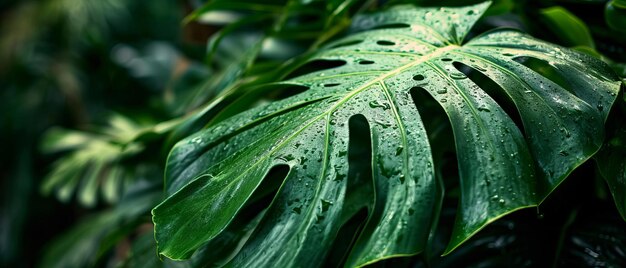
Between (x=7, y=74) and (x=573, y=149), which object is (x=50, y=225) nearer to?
(x=7, y=74)

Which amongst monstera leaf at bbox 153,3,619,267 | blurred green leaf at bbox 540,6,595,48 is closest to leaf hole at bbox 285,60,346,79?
monstera leaf at bbox 153,3,619,267

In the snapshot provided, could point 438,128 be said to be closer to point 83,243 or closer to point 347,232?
point 347,232

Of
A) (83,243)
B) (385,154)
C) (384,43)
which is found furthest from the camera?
(83,243)

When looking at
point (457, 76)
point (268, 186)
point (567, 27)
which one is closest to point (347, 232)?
point (268, 186)

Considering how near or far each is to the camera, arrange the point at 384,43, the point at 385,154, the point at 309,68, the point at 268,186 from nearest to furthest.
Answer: the point at 385,154 → the point at 268,186 → the point at 384,43 → the point at 309,68

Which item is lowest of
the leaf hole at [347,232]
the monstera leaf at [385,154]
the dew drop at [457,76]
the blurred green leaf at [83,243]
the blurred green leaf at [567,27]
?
the blurred green leaf at [83,243]

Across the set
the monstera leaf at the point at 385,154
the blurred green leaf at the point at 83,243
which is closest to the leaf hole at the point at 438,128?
the monstera leaf at the point at 385,154

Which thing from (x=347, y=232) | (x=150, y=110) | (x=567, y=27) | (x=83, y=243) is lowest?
(x=83, y=243)

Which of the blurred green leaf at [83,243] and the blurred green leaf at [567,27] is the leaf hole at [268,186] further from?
the blurred green leaf at [83,243]
